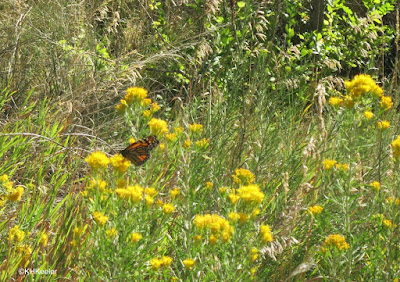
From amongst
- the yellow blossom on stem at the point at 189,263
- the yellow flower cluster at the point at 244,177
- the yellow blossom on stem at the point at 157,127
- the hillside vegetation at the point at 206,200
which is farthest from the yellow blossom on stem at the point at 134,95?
the yellow blossom on stem at the point at 189,263

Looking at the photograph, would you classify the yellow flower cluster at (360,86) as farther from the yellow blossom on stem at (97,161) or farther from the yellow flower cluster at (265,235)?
the yellow blossom on stem at (97,161)

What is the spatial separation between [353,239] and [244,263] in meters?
0.51

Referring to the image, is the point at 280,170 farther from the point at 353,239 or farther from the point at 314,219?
the point at 353,239

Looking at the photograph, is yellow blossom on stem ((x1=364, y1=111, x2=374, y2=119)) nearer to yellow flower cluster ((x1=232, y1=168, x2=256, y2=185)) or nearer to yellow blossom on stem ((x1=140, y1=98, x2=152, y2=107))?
yellow flower cluster ((x1=232, y1=168, x2=256, y2=185))

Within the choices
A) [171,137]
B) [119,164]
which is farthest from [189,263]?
[171,137]

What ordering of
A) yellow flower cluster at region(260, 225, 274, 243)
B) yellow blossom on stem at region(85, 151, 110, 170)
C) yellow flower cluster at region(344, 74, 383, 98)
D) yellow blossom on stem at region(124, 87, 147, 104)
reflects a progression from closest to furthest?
yellow flower cluster at region(260, 225, 274, 243)
yellow blossom on stem at region(85, 151, 110, 170)
yellow blossom on stem at region(124, 87, 147, 104)
yellow flower cluster at region(344, 74, 383, 98)

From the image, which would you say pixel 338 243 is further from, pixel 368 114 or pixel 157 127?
pixel 157 127

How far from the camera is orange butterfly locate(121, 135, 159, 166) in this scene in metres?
2.19

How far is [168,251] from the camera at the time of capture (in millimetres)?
2488

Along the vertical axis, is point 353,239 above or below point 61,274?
above

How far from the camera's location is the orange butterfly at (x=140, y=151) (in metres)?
2.19

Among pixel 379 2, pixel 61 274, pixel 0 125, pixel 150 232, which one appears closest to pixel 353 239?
pixel 150 232

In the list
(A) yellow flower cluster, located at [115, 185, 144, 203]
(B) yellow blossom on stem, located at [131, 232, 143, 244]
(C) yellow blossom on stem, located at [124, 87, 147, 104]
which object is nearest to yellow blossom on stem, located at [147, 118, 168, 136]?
(C) yellow blossom on stem, located at [124, 87, 147, 104]

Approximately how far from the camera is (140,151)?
222 cm
